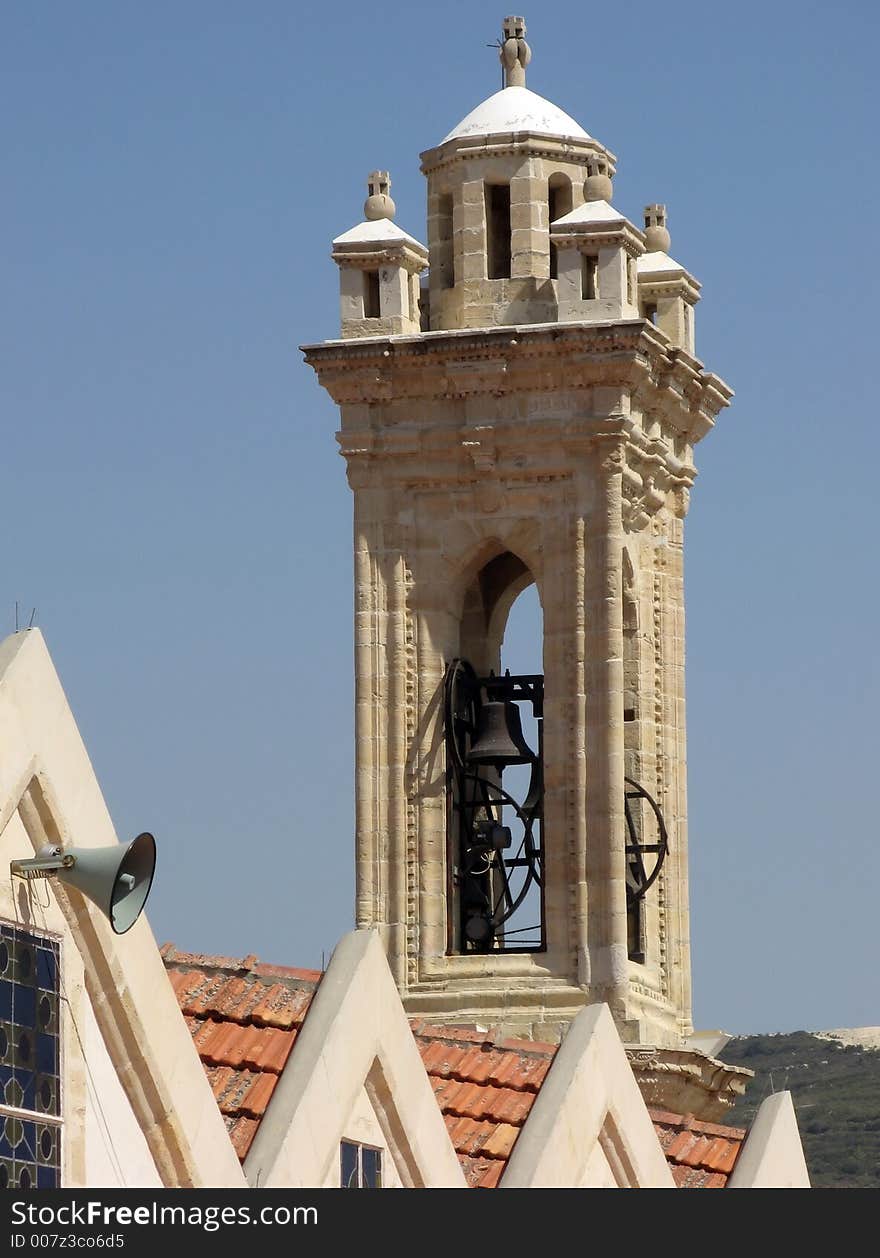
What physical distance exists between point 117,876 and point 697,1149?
29.6ft

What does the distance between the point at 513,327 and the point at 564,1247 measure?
1798cm

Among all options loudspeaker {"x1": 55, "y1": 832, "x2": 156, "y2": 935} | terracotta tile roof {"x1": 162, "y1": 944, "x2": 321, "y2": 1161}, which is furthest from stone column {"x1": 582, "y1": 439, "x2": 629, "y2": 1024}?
loudspeaker {"x1": 55, "y1": 832, "x2": 156, "y2": 935}

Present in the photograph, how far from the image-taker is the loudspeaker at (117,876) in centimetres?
2283

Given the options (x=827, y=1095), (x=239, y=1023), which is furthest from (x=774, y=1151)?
(x=827, y=1095)

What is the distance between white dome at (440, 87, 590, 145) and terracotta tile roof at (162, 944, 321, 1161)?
50.6 feet

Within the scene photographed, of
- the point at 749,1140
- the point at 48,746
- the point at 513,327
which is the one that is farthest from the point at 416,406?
the point at 48,746

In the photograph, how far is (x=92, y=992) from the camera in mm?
23484

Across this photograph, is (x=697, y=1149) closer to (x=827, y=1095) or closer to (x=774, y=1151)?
(x=774, y=1151)

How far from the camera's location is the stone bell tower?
40.0 metres

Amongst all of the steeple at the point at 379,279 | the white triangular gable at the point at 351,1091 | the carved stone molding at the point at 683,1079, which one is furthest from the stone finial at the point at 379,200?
the white triangular gable at the point at 351,1091

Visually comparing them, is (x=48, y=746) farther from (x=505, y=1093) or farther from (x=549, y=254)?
(x=549, y=254)

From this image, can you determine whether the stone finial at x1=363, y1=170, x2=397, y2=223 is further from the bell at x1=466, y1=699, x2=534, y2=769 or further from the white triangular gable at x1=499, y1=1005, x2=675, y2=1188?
the white triangular gable at x1=499, y1=1005, x2=675, y2=1188

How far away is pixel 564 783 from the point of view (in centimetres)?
4009

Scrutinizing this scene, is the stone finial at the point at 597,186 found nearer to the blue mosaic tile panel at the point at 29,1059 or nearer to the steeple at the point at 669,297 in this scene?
the steeple at the point at 669,297
